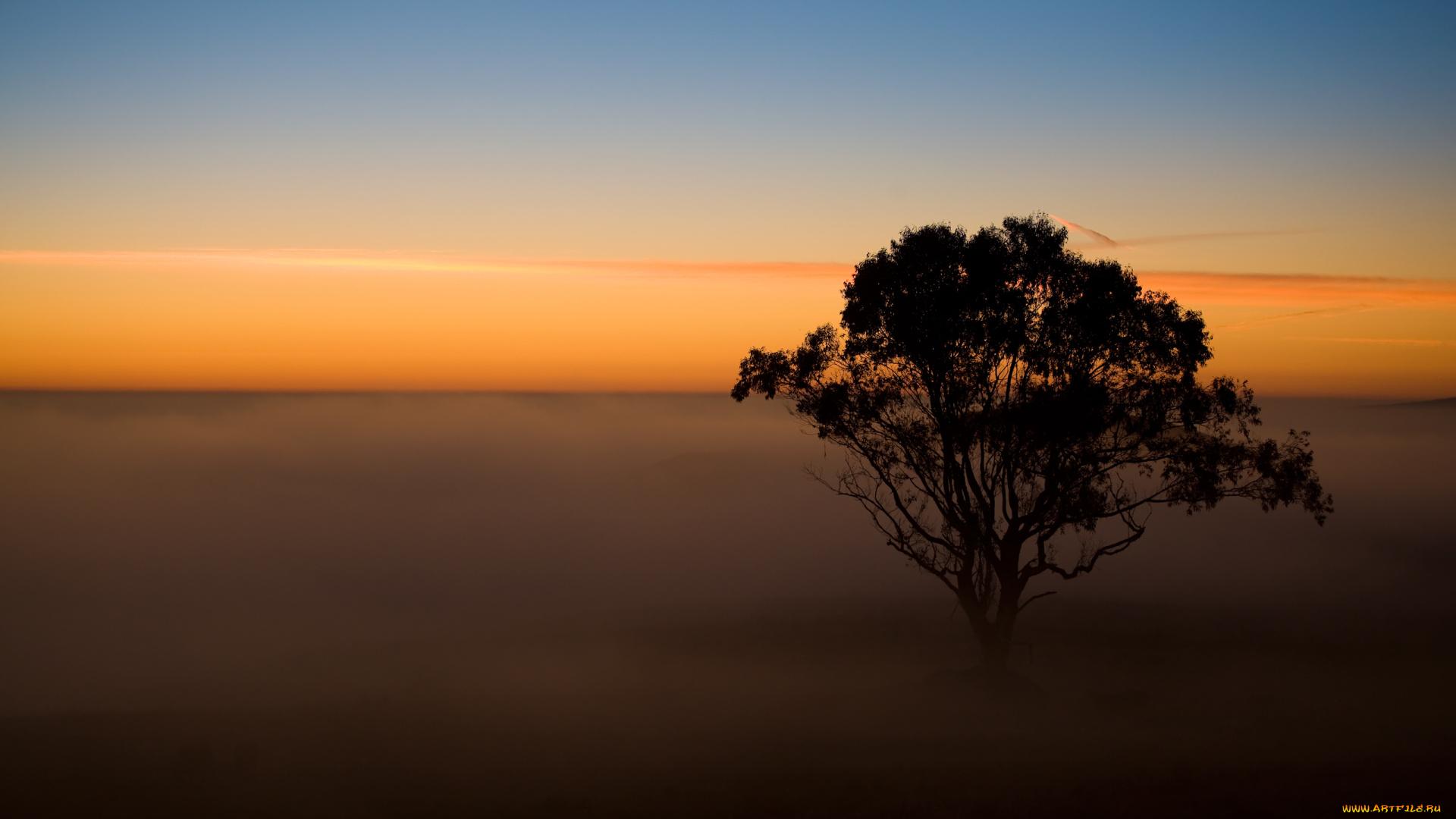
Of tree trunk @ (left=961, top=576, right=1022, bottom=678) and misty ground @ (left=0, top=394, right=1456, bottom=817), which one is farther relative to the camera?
tree trunk @ (left=961, top=576, right=1022, bottom=678)

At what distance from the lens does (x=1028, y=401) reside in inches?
1037

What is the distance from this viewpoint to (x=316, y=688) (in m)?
48.8

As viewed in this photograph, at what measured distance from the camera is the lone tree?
2588cm

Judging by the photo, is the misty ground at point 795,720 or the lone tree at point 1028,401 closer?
the misty ground at point 795,720

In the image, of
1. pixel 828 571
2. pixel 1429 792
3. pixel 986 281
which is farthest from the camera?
pixel 828 571

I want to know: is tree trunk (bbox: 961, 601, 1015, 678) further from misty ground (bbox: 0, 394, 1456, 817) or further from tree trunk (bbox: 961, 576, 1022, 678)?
misty ground (bbox: 0, 394, 1456, 817)

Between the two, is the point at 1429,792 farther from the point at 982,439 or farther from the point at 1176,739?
the point at 982,439

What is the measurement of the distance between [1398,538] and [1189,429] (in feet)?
486

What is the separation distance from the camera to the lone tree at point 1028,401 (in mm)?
25875

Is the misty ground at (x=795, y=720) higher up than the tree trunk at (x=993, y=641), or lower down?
lower down

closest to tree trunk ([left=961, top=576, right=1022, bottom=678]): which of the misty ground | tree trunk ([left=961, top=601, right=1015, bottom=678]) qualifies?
tree trunk ([left=961, top=601, right=1015, bottom=678])

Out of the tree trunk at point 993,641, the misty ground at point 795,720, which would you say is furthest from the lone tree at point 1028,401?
the misty ground at point 795,720

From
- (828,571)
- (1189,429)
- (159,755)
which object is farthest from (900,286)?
(828,571)

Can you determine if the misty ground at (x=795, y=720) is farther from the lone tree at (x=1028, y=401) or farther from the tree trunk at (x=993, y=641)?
the lone tree at (x=1028, y=401)
